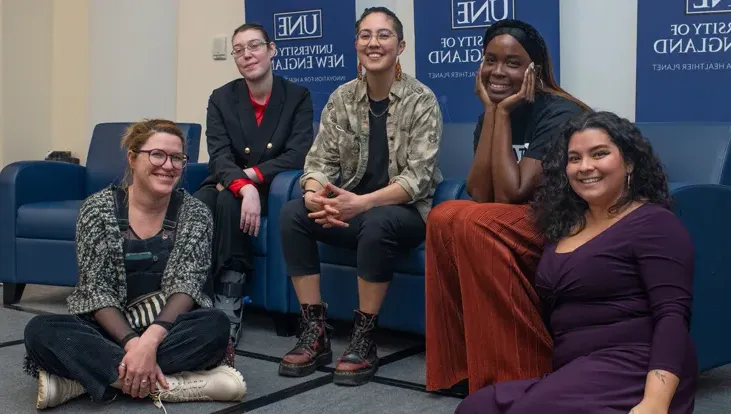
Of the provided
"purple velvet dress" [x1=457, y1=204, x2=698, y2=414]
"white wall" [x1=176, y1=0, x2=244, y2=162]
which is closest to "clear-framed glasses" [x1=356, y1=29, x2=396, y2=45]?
"purple velvet dress" [x1=457, y1=204, x2=698, y2=414]

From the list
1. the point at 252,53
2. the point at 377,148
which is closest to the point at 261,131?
the point at 252,53

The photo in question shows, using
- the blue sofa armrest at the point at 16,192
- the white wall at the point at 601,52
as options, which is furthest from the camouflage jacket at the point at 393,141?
the blue sofa armrest at the point at 16,192

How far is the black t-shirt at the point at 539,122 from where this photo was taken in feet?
8.03

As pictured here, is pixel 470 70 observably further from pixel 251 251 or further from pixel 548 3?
pixel 251 251

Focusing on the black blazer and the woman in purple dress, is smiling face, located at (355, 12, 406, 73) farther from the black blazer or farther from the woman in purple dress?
the woman in purple dress

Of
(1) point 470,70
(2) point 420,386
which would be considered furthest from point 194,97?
(2) point 420,386

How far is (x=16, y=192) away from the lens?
3834mm

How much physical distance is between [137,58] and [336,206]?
263 cm

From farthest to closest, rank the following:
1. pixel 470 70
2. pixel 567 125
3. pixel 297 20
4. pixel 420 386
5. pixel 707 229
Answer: pixel 297 20 → pixel 470 70 → pixel 420 386 → pixel 707 229 → pixel 567 125

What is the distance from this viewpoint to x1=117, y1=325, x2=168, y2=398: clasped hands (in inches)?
95.3

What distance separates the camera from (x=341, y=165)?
3.10 m

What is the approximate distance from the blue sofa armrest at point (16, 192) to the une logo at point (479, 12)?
6.16ft

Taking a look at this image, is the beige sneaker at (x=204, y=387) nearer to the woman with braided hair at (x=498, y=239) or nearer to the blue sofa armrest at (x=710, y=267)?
the woman with braided hair at (x=498, y=239)

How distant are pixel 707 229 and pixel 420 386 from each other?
35.8 inches
